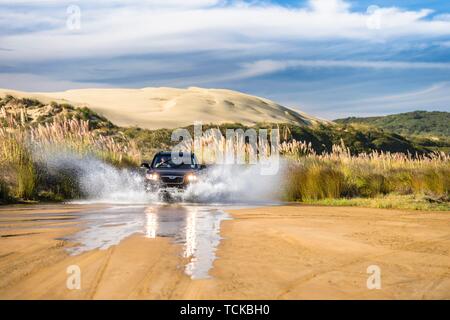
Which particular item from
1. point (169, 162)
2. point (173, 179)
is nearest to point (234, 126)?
point (169, 162)

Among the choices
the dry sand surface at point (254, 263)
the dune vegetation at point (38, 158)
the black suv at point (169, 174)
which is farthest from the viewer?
the black suv at point (169, 174)

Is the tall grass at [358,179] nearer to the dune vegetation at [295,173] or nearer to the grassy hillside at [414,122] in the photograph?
the dune vegetation at [295,173]

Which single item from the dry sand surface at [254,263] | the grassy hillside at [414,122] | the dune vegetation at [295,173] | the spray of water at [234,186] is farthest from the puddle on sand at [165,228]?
the grassy hillside at [414,122]

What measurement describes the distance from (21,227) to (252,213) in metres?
6.31

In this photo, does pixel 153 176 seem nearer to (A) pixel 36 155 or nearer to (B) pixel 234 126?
(A) pixel 36 155

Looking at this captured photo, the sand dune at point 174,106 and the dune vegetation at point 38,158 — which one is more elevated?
the sand dune at point 174,106

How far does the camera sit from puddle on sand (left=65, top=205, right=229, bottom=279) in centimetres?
1105

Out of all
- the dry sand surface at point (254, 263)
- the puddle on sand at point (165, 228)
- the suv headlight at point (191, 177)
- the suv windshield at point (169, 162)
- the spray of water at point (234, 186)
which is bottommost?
the dry sand surface at point (254, 263)

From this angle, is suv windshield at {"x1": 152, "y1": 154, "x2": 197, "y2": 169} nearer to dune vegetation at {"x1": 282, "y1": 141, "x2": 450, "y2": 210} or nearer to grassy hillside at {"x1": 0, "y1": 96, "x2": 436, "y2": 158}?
dune vegetation at {"x1": 282, "y1": 141, "x2": 450, "y2": 210}

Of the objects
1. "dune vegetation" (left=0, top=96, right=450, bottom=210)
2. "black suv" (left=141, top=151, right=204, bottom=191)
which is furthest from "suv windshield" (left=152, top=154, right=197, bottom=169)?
"dune vegetation" (left=0, top=96, right=450, bottom=210)

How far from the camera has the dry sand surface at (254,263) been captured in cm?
823

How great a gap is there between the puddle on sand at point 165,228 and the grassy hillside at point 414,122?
128487mm

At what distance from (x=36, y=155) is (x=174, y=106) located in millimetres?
93350
